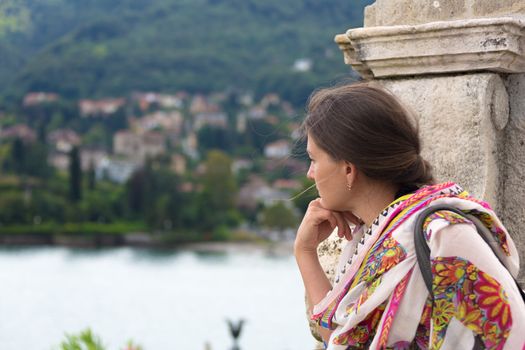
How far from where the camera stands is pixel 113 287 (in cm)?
4897

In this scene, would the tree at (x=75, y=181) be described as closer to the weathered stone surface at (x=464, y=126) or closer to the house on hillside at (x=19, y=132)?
the house on hillside at (x=19, y=132)

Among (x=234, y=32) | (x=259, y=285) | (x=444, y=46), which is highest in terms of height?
(x=234, y=32)

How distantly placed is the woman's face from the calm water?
78.4 feet

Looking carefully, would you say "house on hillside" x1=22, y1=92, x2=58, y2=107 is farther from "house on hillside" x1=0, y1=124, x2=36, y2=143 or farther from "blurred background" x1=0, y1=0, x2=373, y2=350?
"house on hillside" x1=0, y1=124, x2=36, y2=143

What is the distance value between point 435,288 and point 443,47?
0.70 metres

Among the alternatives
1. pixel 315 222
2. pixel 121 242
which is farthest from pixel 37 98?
pixel 315 222

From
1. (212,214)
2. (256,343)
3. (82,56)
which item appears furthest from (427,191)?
(82,56)

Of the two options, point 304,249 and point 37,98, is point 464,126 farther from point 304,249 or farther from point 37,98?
point 37,98

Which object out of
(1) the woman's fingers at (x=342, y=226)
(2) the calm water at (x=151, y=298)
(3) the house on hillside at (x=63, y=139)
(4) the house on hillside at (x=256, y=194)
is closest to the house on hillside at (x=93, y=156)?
(3) the house on hillside at (x=63, y=139)

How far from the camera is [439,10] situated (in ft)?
6.45

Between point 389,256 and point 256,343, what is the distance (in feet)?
101

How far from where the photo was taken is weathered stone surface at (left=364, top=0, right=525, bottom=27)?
1941mm

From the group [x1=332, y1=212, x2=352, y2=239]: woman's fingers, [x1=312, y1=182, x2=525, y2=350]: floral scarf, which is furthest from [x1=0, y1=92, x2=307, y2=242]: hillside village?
[x1=312, y1=182, x2=525, y2=350]: floral scarf

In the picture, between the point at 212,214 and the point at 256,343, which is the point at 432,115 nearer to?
the point at 256,343
